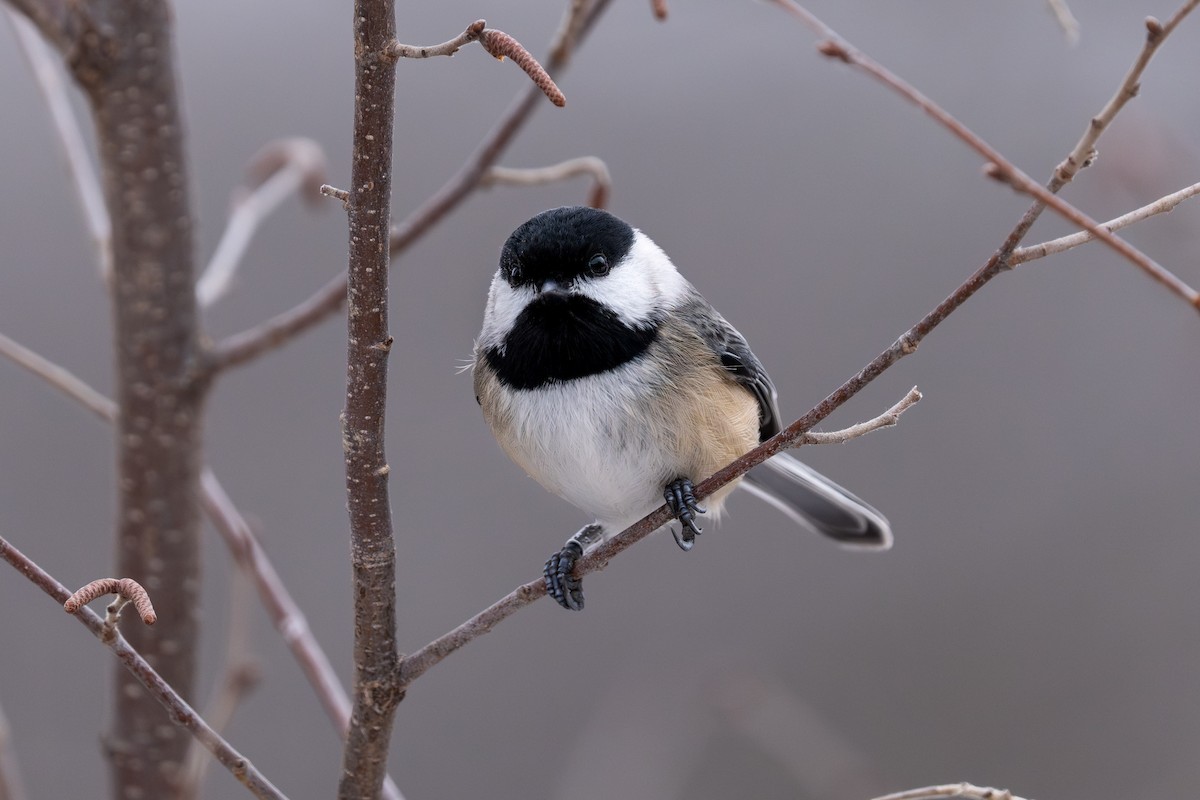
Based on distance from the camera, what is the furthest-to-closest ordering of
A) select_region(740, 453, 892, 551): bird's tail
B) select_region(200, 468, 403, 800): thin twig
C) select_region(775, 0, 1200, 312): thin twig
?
select_region(740, 453, 892, 551): bird's tail, select_region(200, 468, 403, 800): thin twig, select_region(775, 0, 1200, 312): thin twig

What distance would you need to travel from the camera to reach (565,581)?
4.50 feet

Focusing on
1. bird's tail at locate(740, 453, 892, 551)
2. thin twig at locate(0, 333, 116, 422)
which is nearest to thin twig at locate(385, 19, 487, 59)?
thin twig at locate(0, 333, 116, 422)

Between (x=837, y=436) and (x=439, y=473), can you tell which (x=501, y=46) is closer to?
(x=837, y=436)

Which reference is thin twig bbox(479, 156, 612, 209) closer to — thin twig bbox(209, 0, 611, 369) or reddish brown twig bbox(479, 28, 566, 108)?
thin twig bbox(209, 0, 611, 369)

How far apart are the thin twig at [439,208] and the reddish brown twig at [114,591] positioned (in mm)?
670

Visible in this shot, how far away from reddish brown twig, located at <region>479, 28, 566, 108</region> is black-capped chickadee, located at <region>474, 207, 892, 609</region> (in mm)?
652

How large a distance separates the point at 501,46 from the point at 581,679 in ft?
6.42

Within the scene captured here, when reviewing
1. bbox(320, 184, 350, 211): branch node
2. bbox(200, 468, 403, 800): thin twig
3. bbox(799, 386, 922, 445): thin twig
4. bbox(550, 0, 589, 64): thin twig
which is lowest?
bbox(200, 468, 403, 800): thin twig

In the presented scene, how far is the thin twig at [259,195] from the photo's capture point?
154 cm

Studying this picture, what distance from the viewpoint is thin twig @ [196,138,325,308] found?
1.54 meters

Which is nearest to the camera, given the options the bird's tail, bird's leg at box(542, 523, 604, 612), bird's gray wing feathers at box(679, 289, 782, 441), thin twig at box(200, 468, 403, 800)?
thin twig at box(200, 468, 403, 800)

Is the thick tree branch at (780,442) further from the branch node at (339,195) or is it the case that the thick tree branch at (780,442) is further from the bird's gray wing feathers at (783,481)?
the bird's gray wing feathers at (783,481)

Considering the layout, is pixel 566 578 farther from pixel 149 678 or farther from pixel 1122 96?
pixel 1122 96

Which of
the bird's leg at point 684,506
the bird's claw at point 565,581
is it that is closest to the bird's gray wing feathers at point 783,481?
the bird's leg at point 684,506
